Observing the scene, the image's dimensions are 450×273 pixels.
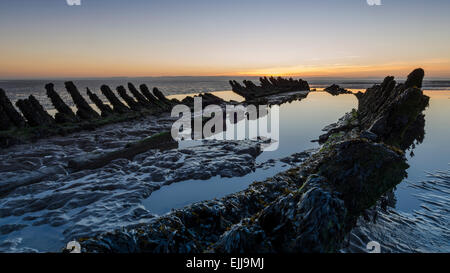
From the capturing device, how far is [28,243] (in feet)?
14.8

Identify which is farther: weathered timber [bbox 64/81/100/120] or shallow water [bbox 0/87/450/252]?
weathered timber [bbox 64/81/100/120]

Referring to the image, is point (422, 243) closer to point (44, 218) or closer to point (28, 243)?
point (28, 243)

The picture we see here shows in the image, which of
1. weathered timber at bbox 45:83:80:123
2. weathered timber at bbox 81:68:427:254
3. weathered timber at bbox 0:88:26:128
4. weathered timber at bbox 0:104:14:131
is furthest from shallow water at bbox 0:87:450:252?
weathered timber at bbox 45:83:80:123

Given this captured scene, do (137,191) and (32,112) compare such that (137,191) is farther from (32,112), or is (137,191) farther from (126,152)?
(32,112)

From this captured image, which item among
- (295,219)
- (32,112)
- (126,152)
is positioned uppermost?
(32,112)

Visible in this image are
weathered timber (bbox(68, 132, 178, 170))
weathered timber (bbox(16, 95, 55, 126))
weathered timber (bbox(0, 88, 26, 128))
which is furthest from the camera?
weathered timber (bbox(16, 95, 55, 126))

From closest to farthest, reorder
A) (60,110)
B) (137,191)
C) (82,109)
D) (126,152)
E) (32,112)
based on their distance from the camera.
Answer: (137,191) → (126,152) → (32,112) → (60,110) → (82,109)

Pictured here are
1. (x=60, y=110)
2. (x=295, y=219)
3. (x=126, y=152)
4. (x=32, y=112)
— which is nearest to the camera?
(x=295, y=219)

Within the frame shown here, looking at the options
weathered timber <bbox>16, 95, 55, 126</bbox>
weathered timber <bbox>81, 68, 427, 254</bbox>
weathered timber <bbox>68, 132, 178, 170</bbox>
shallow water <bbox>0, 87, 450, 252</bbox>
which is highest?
weathered timber <bbox>16, 95, 55, 126</bbox>

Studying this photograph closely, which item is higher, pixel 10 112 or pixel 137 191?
pixel 10 112

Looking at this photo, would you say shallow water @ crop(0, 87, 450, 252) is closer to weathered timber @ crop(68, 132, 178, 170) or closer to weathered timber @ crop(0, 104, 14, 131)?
weathered timber @ crop(68, 132, 178, 170)

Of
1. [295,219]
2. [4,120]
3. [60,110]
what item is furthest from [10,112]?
[295,219]

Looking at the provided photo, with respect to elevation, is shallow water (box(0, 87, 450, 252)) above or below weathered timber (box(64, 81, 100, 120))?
below

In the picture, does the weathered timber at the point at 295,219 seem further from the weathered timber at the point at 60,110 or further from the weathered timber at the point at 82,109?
the weathered timber at the point at 82,109
